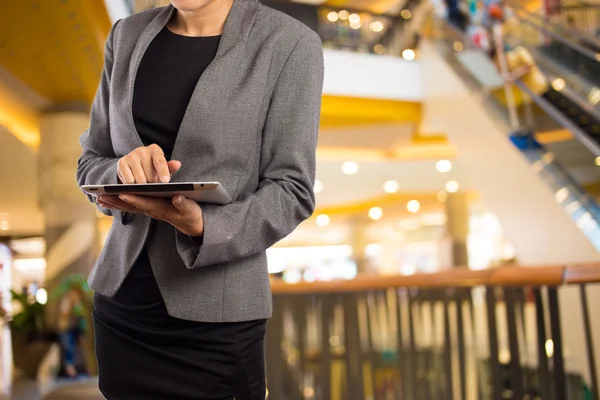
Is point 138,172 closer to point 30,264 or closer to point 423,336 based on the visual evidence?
point 423,336

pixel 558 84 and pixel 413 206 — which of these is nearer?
pixel 558 84

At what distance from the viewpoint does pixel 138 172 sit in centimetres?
77

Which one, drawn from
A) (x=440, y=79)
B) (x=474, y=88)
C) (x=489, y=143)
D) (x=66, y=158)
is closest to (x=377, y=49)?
(x=440, y=79)

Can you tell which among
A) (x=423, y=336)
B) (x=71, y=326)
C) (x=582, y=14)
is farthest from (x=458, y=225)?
(x=423, y=336)

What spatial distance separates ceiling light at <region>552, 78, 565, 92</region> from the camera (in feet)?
21.8

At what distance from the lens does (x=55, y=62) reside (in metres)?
5.76

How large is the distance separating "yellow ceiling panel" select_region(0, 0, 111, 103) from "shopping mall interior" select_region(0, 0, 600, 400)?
20mm

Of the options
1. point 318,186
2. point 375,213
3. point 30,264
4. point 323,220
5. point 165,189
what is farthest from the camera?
point 323,220

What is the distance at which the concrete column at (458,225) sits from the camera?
656 inches

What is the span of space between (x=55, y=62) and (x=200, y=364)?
5.53 m

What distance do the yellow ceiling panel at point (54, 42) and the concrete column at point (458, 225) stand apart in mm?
12026

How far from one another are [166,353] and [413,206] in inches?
731

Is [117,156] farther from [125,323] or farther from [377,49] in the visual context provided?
[377,49]

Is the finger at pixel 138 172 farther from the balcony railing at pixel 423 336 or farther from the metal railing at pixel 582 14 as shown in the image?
the metal railing at pixel 582 14
